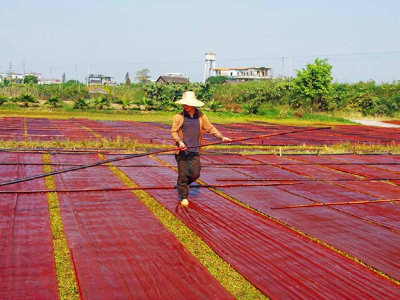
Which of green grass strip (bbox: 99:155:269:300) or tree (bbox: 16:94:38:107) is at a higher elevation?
tree (bbox: 16:94:38:107)

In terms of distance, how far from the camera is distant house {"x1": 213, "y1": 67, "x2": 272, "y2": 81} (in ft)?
186

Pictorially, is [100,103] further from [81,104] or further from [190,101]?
[190,101]

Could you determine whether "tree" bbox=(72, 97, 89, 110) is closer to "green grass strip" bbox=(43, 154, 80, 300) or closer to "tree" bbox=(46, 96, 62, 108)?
"tree" bbox=(46, 96, 62, 108)

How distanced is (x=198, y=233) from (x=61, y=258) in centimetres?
117

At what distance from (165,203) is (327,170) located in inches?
141

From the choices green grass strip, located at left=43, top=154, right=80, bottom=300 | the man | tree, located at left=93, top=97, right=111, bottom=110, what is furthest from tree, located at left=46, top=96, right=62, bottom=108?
the man

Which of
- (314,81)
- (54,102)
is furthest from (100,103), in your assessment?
(314,81)

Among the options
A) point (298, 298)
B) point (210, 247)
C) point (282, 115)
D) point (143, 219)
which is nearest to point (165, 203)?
point (143, 219)

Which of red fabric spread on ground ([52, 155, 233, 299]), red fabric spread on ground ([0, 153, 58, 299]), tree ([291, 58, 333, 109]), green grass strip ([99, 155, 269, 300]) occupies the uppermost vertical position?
tree ([291, 58, 333, 109])

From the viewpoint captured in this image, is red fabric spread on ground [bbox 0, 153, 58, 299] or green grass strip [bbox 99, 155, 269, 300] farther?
green grass strip [bbox 99, 155, 269, 300]

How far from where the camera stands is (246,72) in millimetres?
62344

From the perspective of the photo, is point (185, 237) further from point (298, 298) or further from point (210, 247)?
point (298, 298)

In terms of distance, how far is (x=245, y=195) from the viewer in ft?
17.4

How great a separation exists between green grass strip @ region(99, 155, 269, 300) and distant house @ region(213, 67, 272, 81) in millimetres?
51640
